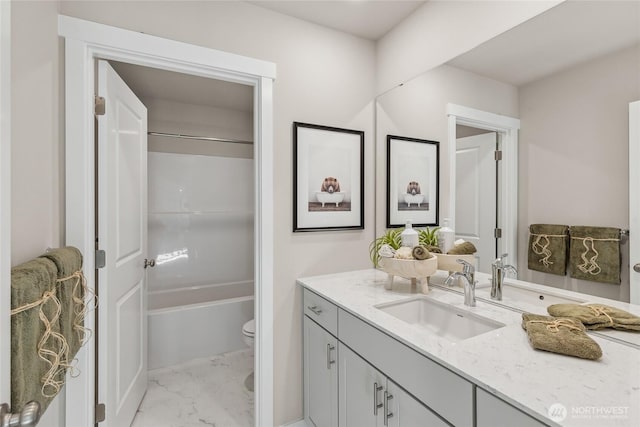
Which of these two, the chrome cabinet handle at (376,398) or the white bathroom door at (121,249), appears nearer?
the chrome cabinet handle at (376,398)

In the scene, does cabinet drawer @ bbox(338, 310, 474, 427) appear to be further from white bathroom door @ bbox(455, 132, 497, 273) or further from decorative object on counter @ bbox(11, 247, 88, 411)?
decorative object on counter @ bbox(11, 247, 88, 411)

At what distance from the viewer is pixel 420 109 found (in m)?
1.78

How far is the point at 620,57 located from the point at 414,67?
98 centimetres

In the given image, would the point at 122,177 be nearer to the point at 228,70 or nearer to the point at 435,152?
the point at 228,70

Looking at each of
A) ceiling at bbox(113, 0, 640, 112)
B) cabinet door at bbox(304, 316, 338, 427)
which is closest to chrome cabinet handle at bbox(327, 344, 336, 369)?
cabinet door at bbox(304, 316, 338, 427)

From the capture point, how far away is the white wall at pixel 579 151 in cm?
99

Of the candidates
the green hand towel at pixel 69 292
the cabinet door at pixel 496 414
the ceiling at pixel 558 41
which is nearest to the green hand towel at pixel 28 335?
the green hand towel at pixel 69 292

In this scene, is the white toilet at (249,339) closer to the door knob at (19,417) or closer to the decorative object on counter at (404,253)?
the decorative object on counter at (404,253)

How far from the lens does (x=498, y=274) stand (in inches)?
52.8

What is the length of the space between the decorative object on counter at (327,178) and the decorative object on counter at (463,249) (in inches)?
24.7

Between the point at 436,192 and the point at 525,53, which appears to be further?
the point at 436,192

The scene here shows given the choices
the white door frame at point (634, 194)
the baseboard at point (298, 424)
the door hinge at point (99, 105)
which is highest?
the door hinge at point (99, 105)

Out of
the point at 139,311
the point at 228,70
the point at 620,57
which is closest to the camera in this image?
the point at 620,57

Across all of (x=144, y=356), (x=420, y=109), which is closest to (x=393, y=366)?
(x=420, y=109)
